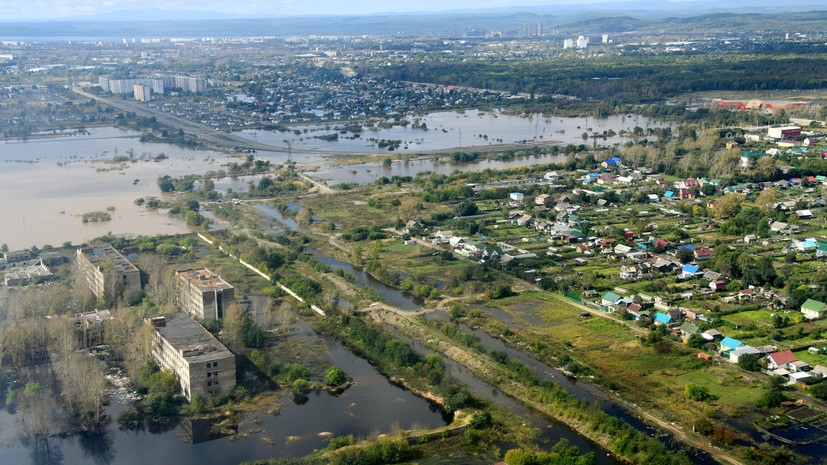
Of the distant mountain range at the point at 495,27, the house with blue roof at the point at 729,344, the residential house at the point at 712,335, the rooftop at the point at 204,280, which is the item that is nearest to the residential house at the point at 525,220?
the residential house at the point at 712,335

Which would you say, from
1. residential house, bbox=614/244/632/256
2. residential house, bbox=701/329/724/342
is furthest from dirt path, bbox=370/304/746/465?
residential house, bbox=614/244/632/256

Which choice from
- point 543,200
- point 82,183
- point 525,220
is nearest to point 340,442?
point 525,220

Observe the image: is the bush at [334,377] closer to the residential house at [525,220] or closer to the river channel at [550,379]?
the river channel at [550,379]

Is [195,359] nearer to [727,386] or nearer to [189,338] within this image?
[189,338]

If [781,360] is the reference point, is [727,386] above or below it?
below

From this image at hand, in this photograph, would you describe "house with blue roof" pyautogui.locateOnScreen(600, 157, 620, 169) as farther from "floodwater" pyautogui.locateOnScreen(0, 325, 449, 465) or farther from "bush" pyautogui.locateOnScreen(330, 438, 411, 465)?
"bush" pyautogui.locateOnScreen(330, 438, 411, 465)

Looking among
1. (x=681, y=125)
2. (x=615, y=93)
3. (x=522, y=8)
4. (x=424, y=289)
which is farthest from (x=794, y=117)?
(x=522, y=8)
